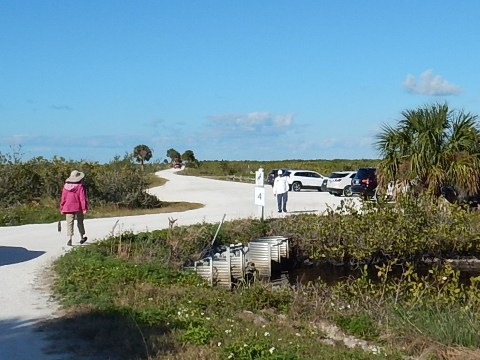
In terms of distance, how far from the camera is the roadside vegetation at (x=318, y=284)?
826 centimetres

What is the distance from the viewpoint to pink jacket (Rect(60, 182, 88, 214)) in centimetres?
1722

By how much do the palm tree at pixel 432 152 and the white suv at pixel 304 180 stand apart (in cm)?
2374

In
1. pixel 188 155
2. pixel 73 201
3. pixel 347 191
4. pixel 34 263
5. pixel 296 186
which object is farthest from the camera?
pixel 188 155

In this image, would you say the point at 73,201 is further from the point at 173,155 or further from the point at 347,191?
the point at 173,155

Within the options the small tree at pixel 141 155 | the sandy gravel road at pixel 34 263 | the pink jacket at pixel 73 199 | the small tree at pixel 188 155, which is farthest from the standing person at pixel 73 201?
the small tree at pixel 188 155

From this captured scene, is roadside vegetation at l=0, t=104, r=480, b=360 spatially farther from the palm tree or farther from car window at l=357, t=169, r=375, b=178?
car window at l=357, t=169, r=375, b=178

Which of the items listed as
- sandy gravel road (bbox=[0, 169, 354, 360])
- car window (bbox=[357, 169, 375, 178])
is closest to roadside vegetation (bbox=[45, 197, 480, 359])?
sandy gravel road (bbox=[0, 169, 354, 360])

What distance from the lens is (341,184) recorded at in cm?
3972

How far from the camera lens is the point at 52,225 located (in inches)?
897


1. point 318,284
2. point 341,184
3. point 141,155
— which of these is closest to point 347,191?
point 341,184

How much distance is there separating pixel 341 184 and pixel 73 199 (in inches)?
969

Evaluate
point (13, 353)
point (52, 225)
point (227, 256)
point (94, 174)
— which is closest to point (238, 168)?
point (94, 174)

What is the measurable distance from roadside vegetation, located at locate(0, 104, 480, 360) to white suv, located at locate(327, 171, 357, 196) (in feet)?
48.3

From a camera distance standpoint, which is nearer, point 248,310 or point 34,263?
point 248,310
